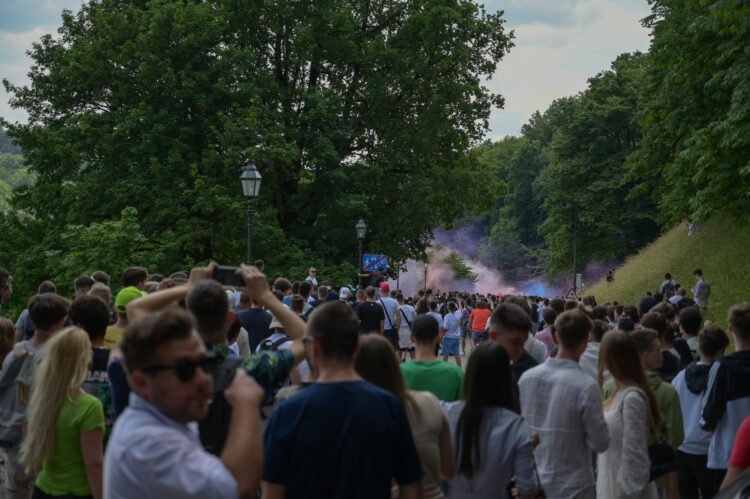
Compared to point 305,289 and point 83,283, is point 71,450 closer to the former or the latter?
point 83,283

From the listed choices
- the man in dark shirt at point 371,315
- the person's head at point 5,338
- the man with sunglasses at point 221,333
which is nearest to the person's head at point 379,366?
the man with sunglasses at point 221,333

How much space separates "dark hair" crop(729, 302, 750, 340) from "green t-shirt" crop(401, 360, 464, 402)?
2.27 m

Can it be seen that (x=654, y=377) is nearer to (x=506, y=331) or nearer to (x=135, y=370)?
(x=506, y=331)

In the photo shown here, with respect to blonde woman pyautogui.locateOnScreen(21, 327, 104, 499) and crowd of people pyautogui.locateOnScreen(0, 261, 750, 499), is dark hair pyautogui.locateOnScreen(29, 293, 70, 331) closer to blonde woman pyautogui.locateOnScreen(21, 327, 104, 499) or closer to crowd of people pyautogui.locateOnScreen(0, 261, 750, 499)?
crowd of people pyautogui.locateOnScreen(0, 261, 750, 499)

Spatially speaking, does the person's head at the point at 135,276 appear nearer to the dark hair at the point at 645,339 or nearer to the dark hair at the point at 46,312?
the dark hair at the point at 46,312

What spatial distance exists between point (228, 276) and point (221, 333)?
0.97 ft

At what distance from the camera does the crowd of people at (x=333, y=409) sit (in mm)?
2592

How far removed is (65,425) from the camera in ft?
14.6

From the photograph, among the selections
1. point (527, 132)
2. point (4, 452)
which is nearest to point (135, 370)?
point (4, 452)

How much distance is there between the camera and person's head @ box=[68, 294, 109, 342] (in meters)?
5.38

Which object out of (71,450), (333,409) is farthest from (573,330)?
(71,450)

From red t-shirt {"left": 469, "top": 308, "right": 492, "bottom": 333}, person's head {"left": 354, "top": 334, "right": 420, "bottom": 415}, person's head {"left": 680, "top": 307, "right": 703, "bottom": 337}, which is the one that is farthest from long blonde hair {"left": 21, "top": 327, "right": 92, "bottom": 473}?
red t-shirt {"left": 469, "top": 308, "right": 492, "bottom": 333}

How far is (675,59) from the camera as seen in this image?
2505 cm

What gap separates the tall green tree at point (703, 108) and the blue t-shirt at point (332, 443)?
55.2 feet
